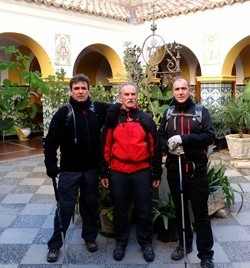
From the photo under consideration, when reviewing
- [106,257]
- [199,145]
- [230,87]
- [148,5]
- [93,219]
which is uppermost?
[148,5]

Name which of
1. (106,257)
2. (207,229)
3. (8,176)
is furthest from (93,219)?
(8,176)

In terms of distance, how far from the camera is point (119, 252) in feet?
11.2

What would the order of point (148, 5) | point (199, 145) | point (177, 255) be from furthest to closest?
1. point (148, 5)
2. point (177, 255)
3. point (199, 145)

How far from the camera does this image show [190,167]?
120 inches

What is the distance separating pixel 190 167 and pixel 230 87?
719cm

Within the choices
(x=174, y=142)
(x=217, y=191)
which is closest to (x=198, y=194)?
(x=174, y=142)

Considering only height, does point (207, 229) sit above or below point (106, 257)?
above

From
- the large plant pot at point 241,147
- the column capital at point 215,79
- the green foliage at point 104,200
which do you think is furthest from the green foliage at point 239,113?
the green foliage at point 104,200

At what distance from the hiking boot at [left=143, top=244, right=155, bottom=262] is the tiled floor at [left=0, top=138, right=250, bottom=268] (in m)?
0.04

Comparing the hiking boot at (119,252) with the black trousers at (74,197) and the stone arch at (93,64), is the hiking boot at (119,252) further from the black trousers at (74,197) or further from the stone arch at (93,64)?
the stone arch at (93,64)

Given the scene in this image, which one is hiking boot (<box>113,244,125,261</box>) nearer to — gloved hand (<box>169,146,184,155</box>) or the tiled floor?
the tiled floor

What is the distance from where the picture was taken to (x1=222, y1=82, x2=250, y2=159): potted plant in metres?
7.79

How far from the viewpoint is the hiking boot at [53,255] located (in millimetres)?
3375

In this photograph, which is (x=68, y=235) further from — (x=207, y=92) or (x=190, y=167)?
(x=207, y=92)
